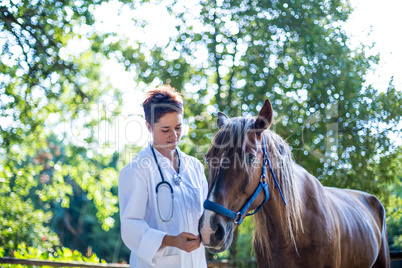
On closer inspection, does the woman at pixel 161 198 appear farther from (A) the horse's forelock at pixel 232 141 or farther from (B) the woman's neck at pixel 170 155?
(A) the horse's forelock at pixel 232 141

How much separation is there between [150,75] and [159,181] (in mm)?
3909

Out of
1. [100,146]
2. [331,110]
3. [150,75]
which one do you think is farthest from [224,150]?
[100,146]

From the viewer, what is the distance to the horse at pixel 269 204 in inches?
76.4

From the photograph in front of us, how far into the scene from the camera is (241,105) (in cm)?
541

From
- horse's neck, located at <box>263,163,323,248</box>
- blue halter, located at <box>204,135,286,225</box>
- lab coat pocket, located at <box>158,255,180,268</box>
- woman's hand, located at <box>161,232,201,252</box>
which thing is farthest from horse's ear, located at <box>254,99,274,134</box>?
lab coat pocket, located at <box>158,255,180,268</box>

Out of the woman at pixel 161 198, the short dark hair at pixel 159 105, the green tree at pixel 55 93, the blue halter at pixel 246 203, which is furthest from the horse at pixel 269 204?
the green tree at pixel 55 93

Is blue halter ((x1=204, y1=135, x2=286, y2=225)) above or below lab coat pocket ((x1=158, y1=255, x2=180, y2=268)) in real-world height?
above

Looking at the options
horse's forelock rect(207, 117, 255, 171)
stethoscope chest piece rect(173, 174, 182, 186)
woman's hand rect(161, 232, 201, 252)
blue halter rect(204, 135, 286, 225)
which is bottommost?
woman's hand rect(161, 232, 201, 252)

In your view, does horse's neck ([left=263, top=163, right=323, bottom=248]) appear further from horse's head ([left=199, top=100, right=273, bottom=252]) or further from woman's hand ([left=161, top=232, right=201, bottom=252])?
woman's hand ([left=161, top=232, right=201, bottom=252])

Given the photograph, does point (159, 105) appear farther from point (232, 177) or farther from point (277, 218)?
point (277, 218)

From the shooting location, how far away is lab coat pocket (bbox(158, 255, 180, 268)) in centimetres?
194

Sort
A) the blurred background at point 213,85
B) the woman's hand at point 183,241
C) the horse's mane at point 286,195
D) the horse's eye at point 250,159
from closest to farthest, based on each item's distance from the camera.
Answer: the woman's hand at point 183,241
the horse's eye at point 250,159
the horse's mane at point 286,195
the blurred background at point 213,85

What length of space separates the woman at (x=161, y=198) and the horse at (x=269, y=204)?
0.19 meters

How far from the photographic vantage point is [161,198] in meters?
2.01
